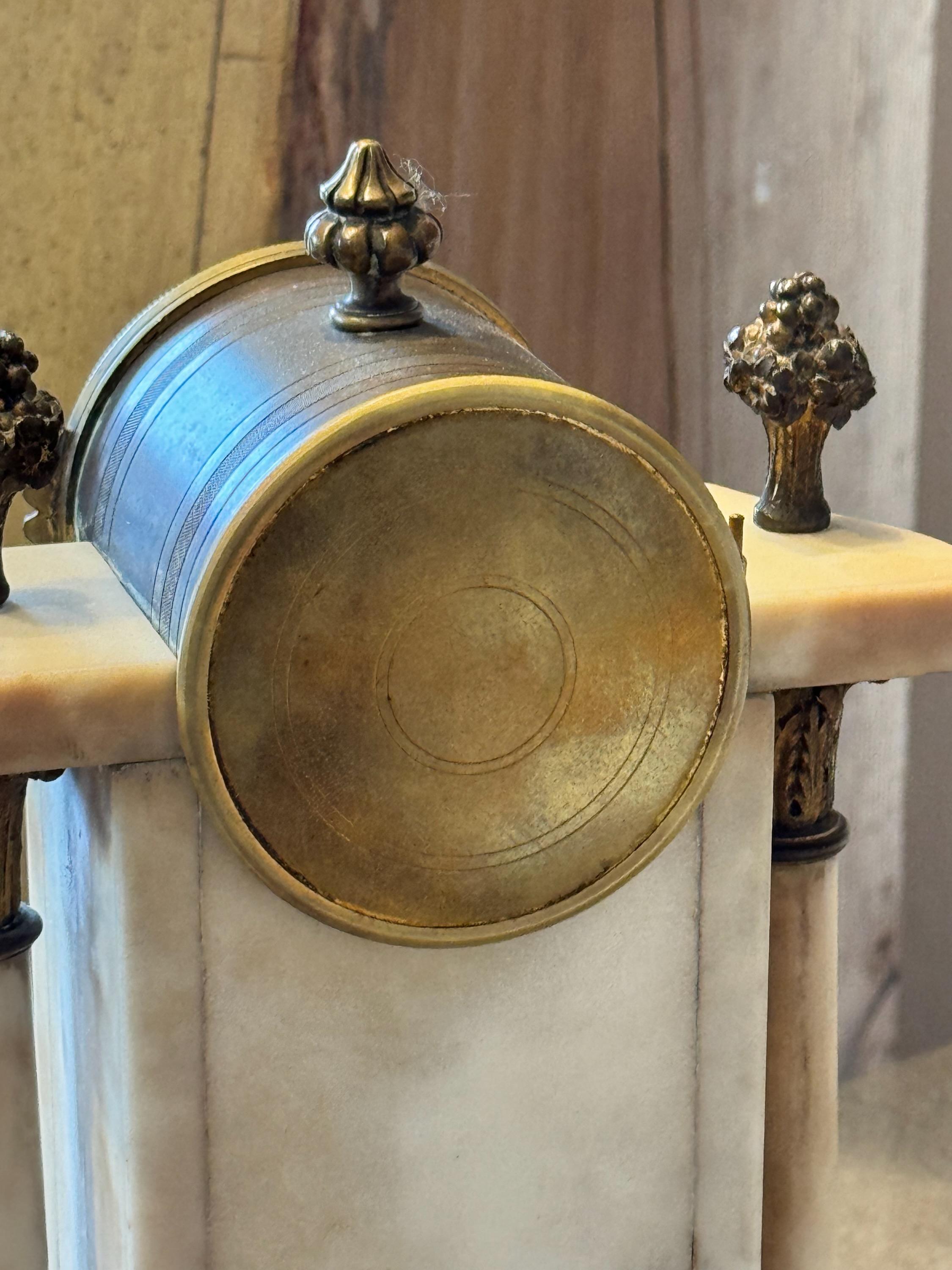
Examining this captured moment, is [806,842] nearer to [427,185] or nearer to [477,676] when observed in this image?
[477,676]

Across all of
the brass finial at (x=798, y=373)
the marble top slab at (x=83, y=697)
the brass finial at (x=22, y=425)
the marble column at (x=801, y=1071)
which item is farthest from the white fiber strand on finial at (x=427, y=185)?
the marble column at (x=801, y=1071)

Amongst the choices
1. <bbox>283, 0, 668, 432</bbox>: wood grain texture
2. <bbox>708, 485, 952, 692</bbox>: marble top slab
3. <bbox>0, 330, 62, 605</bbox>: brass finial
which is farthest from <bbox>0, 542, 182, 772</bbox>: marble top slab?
<bbox>283, 0, 668, 432</bbox>: wood grain texture

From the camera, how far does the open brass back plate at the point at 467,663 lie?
1.09 m

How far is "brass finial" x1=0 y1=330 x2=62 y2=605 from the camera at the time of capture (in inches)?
45.3

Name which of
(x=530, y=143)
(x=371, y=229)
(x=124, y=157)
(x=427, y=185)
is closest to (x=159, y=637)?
(x=371, y=229)

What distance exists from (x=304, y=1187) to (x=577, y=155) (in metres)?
1.23

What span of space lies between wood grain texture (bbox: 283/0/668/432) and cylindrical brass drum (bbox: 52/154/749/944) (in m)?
0.59

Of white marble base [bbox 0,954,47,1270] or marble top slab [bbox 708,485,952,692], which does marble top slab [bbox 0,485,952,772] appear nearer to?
marble top slab [bbox 708,485,952,692]

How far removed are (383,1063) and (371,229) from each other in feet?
2.10

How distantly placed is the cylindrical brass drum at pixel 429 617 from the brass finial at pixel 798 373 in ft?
0.84

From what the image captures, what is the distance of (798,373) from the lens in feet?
4.60

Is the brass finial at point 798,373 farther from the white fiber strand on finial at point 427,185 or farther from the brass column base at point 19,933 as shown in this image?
the brass column base at point 19,933

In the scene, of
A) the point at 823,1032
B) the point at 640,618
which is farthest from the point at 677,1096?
the point at 640,618

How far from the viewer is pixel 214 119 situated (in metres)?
1.73
